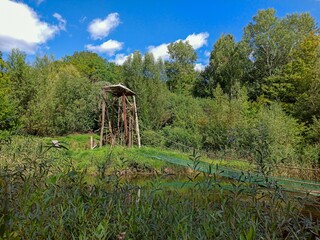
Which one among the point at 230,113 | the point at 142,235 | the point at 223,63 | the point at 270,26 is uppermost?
the point at 270,26

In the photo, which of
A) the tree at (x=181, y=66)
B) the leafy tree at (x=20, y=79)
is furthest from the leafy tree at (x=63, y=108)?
the tree at (x=181, y=66)

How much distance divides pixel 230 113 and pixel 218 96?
109 inches

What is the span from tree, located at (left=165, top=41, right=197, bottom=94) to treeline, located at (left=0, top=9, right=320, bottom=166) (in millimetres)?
2192

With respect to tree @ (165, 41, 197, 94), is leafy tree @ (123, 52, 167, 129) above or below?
below

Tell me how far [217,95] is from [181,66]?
17695 mm

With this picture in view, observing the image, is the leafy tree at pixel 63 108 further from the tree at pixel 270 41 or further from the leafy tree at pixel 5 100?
the tree at pixel 270 41

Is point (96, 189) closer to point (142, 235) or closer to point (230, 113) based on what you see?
point (142, 235)

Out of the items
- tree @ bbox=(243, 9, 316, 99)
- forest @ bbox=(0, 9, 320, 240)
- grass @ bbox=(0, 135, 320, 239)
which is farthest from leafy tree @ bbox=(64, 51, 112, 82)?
grass @ bbox=(0, 135, 320, 239)

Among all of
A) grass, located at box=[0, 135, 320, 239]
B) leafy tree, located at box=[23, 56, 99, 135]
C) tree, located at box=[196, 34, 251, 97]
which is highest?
tree, located at box=[196, 34, 251, 97]

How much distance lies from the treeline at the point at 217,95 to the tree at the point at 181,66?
2.19m

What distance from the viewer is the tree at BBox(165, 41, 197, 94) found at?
Answer: 33.2 meters

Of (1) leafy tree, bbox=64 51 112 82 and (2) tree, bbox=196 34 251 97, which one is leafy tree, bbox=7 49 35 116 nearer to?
(1) leafy tree, bbox=64 51 112 82

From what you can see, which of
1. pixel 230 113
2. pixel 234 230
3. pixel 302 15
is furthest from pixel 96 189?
pixel 302 15

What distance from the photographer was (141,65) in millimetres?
24094
